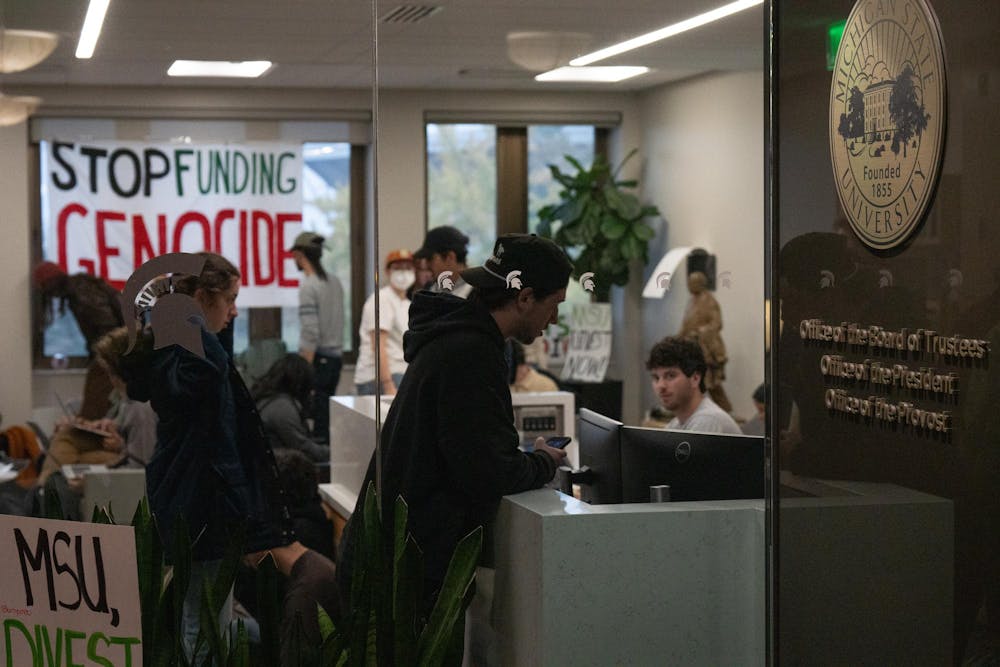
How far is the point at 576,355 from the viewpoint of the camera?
3.83 m

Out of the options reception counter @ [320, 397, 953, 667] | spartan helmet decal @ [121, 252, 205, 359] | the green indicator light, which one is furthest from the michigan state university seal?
spartan helmet decal @ [121, 252, 205, 359]

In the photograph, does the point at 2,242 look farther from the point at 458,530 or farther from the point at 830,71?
the point at 830,71

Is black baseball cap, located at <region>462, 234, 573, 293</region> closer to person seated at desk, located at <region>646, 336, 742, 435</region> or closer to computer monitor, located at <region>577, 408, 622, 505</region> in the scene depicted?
computer monitor, located at <region>577, 408, 622, 505</region>

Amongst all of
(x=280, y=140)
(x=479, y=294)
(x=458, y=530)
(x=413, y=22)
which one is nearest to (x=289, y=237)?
(x=280, y=140)

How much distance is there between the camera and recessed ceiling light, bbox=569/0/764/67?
145 inches

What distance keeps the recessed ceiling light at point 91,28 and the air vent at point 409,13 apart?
837mm

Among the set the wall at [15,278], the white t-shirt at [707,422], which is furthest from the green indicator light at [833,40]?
the wall at [15,278]

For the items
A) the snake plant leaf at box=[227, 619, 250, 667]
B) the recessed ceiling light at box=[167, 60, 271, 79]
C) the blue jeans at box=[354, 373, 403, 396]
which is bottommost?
the snake plant leaf at box=[227, 619, 250, 667]

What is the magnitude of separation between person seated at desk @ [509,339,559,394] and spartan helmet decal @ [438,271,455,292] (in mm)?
525

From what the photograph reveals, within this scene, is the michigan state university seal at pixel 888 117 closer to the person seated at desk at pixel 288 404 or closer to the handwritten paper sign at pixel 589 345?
the handwritten paper sign at pixel 589 345

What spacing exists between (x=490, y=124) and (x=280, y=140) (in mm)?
890

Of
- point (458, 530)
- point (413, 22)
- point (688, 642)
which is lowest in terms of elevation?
point (688, 642)

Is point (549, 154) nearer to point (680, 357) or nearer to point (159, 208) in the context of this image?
point (680, 357)

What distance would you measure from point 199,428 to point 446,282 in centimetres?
71
